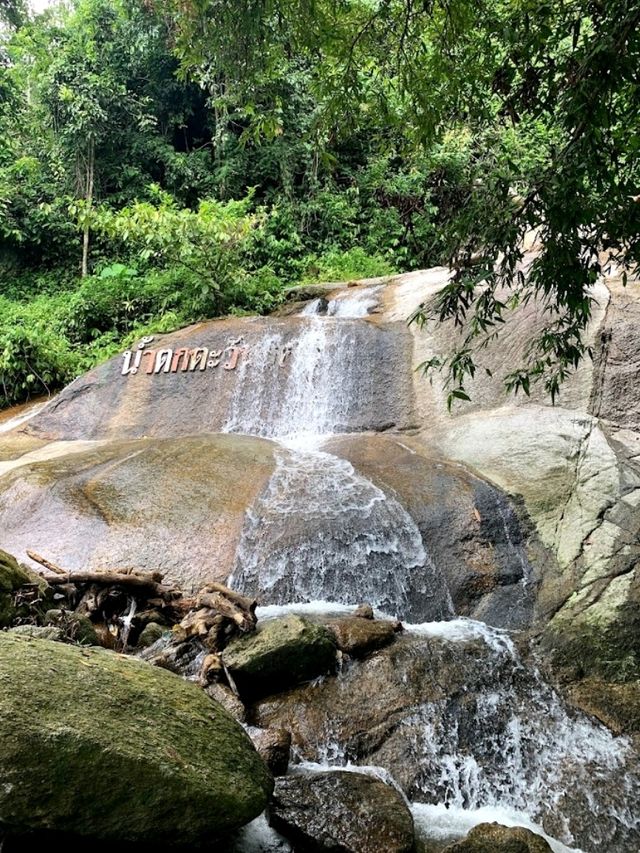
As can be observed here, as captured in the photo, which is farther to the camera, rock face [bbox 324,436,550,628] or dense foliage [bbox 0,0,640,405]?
rock face [bbox 324,436,550,628]

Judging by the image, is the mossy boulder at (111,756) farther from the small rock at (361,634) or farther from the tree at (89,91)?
the tree at (89,91)

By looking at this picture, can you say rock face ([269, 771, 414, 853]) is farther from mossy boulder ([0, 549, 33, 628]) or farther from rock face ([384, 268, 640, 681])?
mossy boulder ([0, 549, 33, 628])

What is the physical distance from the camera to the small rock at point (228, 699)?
4.38 meters

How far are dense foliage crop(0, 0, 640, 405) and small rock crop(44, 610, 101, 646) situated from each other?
134 inches

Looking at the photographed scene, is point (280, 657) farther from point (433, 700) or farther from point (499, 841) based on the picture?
point (499, 841)

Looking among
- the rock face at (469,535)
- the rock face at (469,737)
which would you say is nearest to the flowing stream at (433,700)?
the rock face at (469,737)

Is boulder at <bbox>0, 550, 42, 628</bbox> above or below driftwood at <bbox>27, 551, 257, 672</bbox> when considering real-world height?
above

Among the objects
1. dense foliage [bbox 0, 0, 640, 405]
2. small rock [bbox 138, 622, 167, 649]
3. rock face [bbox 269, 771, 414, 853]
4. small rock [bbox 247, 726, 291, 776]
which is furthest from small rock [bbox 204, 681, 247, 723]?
dense foliage [bbox 0, 0, 640, 405]

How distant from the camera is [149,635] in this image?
5480 mm

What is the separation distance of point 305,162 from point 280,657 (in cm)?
1937

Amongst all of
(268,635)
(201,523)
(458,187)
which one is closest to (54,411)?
(201,523)

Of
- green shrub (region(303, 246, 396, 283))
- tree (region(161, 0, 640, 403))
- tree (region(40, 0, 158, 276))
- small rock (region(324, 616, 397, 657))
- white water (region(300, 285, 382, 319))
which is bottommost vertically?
small rock (region(324, 616, 397, 657))

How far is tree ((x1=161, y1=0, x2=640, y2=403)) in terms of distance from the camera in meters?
3.17

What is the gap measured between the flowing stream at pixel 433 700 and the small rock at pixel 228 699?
53cm
